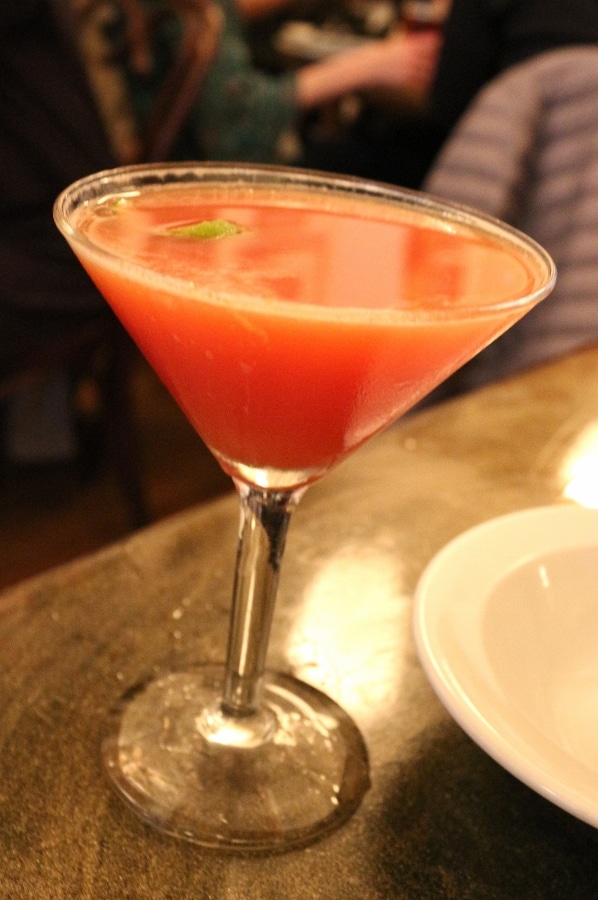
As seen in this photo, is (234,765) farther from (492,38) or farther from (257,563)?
(492,38)

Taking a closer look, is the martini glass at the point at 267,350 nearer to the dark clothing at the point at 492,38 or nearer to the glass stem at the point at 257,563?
the glass stem at the point at 257,563

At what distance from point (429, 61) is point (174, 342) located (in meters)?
2.35

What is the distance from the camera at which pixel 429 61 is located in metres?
2.57

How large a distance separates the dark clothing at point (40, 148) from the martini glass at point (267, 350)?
33.5 inches

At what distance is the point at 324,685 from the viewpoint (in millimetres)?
597

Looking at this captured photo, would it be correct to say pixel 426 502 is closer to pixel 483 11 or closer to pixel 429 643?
pixel 429 643

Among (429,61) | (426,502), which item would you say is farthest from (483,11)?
(426,502)

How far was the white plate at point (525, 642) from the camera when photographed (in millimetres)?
410

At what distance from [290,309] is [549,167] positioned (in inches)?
53.1

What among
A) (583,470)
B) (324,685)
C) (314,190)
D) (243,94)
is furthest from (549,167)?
(324,685)

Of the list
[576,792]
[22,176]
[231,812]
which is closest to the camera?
[576,792]

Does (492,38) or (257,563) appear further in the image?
(492,38)

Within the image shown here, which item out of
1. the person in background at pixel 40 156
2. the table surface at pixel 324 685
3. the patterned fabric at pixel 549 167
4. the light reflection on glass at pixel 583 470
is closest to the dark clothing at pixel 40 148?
the person in background at pixel 40 156

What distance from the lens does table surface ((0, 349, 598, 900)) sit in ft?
1.50
